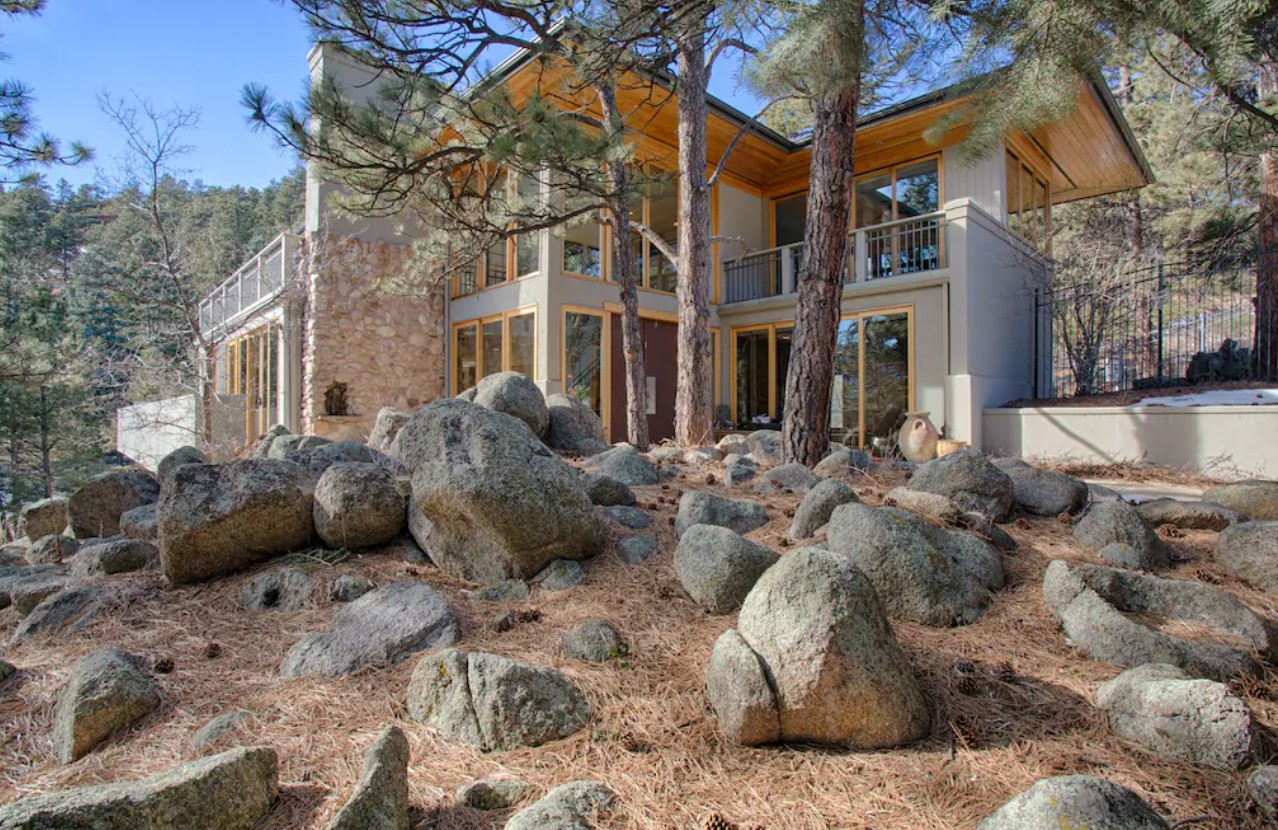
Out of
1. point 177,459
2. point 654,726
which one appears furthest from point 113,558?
point 654,726

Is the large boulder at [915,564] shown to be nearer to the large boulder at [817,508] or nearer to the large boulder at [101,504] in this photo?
the large boulder at [817,508]

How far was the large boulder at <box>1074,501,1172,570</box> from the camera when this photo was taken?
2.52 metres

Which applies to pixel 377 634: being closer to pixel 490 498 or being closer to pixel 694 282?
pixel 490 498

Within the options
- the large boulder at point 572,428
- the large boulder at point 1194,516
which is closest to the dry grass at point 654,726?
the large boulder at point 1194,516

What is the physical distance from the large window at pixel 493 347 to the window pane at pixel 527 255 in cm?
69

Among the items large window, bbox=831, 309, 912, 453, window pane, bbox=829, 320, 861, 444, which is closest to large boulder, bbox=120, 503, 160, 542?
large window, bbox=831, 309, 912, 453

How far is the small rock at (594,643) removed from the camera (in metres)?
2.02

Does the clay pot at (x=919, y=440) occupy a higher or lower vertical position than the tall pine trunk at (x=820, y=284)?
lower

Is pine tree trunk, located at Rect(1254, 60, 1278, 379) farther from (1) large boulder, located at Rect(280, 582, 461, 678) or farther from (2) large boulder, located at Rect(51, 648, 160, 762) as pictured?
(2) large boulder, located at Rect(51, 648, 160, 762)

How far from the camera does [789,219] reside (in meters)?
12.2

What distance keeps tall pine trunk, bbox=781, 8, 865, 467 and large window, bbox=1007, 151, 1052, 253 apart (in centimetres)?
780

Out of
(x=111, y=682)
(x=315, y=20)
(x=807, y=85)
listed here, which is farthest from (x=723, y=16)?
(x=111, y=682)

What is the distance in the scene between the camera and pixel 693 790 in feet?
4.74

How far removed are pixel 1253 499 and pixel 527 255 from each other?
29.0ft
